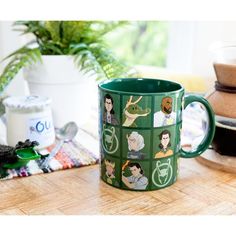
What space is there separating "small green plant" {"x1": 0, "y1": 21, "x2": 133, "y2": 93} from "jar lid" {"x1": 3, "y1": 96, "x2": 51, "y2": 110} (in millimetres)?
74

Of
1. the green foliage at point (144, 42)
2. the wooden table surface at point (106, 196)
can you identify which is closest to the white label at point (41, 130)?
the wooden table surface at point (106, 196)

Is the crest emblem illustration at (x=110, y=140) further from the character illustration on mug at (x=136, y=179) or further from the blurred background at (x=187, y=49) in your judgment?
the blurred background at (x=187, y=49)

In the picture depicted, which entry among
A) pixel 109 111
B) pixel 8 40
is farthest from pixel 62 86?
pixel 8 40

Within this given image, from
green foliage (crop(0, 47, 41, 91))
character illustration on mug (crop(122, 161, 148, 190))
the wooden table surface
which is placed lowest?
the wooden table surface

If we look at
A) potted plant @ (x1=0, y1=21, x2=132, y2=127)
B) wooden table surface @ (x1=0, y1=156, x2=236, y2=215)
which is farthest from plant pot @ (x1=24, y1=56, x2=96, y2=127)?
wooden table surface @ (x1=0, y1=156, x2=236, y2=215)

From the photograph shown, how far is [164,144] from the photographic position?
1.94 ft

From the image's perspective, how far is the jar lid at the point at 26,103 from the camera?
2.36 ft

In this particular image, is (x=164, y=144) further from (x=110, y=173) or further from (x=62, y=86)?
(x=62, y=86)

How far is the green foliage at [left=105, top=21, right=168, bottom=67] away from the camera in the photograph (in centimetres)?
236

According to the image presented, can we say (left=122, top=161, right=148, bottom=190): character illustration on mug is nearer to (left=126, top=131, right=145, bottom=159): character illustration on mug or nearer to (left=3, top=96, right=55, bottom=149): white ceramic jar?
(left=126, top=131, right=145, bottom=159): character illustration on mug

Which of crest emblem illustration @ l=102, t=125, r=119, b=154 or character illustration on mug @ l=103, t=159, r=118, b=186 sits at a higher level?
crest emblem illustration @ l=102, t=125, r=119, b=154
